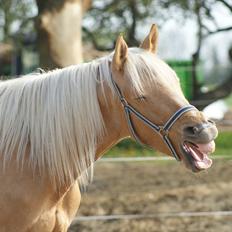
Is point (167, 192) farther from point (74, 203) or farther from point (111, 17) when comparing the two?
point (111, 17)

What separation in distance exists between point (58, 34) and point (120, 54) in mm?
4714

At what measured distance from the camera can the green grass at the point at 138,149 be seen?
10.1 m

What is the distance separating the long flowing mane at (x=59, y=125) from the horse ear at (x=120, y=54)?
0.04m

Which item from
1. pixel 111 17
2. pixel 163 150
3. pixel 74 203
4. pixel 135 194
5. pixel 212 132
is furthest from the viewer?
pixel 111 17

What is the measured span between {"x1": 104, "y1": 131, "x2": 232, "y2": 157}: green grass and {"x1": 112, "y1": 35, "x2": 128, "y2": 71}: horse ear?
706 cm

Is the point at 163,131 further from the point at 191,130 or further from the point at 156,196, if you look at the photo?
the point at 156,196

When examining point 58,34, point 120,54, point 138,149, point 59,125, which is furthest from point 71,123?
point 138,149

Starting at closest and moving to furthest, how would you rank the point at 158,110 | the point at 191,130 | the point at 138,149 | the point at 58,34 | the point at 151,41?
1. the point at 191,130
2. the point at 158,110
3. the point at 151,41
4. the point at 58,34
5. the point at 138,149

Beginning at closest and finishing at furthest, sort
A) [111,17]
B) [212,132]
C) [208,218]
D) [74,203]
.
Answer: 1. [212,132]
2. [74,203]
3. [208,218]
4. [111,17]

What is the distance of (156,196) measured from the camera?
7.05 meters

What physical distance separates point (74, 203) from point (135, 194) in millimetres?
4155

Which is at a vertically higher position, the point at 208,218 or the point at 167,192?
the point at 208,218

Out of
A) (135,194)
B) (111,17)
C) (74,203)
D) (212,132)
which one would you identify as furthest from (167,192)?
(111,17)

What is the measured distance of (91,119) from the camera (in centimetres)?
283
